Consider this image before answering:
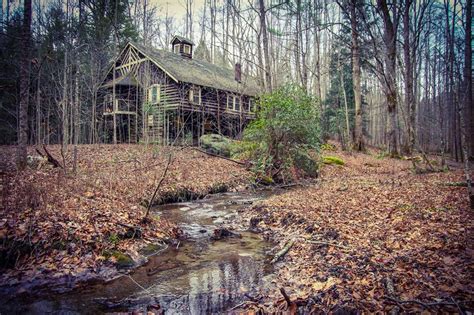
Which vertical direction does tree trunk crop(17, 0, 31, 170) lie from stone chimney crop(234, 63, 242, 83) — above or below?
below

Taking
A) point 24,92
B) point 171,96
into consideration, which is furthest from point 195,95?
point 24,92

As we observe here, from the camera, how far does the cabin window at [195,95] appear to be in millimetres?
25000

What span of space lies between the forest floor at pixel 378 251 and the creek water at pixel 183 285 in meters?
0.44

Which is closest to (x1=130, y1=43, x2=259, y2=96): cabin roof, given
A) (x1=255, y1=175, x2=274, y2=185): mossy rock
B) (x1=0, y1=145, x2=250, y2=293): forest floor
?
(x1=255, y1=175, x2=274, y2=185): mossy rock

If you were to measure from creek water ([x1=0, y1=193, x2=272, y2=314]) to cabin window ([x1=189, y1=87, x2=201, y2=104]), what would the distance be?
19.7 meters

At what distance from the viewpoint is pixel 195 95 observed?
25719 mm

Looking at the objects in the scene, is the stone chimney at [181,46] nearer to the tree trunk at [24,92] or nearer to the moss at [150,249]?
the tree trunk at [24,92]

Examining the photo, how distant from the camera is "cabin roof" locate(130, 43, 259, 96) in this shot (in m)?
23.8

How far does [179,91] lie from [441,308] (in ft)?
76.5

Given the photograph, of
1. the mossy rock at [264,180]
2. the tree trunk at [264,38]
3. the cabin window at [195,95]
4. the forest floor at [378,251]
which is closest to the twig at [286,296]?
the forest floor at [378,251]

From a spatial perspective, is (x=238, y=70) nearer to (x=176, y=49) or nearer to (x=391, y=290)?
(x=176, y=49)

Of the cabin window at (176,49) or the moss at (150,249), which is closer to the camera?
the moss at (150,249)

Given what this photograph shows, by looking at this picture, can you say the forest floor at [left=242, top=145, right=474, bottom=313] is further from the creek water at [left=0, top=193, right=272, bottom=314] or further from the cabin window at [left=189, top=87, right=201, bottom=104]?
the cabin window at [left=189, top=87, right=201, bottom=104]

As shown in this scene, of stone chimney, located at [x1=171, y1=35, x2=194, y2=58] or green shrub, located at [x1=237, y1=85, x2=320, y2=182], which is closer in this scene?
green shrub, located at [x1=237, y1=85, x2=320, y2=182]
